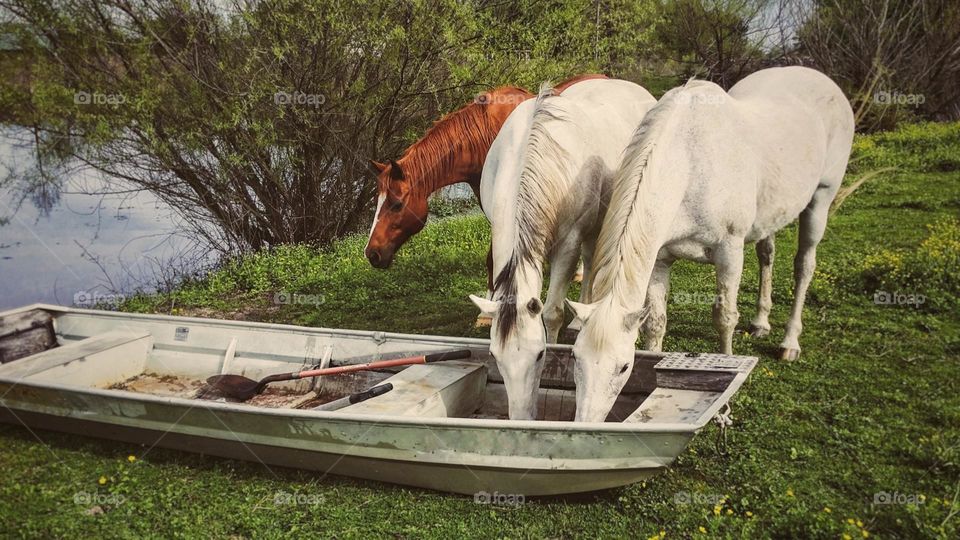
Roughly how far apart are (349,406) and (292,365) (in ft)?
4.34

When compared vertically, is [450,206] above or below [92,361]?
above

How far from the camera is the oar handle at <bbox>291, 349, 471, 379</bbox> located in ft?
14.2

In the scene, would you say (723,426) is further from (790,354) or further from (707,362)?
(790,354)

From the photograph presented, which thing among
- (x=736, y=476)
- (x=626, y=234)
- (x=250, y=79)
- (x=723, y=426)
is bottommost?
(x=736, y=476)

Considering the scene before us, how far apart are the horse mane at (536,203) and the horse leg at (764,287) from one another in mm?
2572

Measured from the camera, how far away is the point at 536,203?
3.59 m

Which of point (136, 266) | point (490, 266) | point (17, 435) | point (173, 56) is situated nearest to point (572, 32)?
point (490, 266)

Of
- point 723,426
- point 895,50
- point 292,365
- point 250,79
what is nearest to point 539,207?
point 723,426

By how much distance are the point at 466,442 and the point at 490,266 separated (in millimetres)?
2566

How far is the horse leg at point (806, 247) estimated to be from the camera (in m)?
5.31

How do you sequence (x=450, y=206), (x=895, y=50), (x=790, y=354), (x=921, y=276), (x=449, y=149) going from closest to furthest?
(x=790, y=354) → (x=449, y=149) → (x=921, y=276) → (x=450, y=206) → (x=895, y=50)

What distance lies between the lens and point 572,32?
8.24 m

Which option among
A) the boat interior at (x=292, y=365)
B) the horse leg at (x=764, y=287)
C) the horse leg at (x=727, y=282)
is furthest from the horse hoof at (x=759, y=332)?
the boat interior at (x=292, y=365)

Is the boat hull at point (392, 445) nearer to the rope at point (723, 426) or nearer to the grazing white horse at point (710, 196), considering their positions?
the grazing white horse at point (710, 196)
